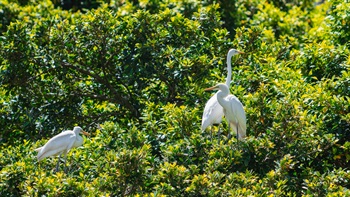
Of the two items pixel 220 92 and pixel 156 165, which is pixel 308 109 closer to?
pixel 220 92

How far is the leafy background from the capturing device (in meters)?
11.8

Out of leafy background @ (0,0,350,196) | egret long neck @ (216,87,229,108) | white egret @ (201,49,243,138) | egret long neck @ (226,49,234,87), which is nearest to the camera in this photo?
leafy background @ (0,0,350,196)

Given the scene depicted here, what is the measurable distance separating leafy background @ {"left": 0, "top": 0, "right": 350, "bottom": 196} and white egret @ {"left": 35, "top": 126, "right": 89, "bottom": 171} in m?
0.15

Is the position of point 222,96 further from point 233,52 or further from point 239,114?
point 233,52

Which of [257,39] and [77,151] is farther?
[257,39]

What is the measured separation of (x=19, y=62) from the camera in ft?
48.8

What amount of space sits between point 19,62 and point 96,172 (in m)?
3.23

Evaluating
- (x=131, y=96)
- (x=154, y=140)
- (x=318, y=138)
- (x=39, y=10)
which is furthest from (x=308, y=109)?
(x=39, y=10)

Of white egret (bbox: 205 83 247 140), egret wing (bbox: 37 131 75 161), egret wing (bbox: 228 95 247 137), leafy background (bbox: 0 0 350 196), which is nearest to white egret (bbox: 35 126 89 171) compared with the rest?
egret wing (bbox: 37 131 75 161)

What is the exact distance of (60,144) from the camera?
1269cm

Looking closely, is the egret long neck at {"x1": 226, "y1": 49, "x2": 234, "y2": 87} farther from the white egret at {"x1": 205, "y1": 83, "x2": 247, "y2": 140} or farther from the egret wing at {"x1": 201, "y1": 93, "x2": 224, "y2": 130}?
the white egret at {"x1": 205, "y1": 83, "x2": 247, "y2": 140}

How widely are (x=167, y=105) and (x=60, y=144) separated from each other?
1.54m

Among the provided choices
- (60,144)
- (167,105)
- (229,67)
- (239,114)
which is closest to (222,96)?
(239,114)

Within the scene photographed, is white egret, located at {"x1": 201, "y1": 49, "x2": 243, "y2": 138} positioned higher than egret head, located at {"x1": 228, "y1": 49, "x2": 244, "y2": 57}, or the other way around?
egret head, located at {"x1": 228, "y1": 49, "x2": 244, "y2": 57}
